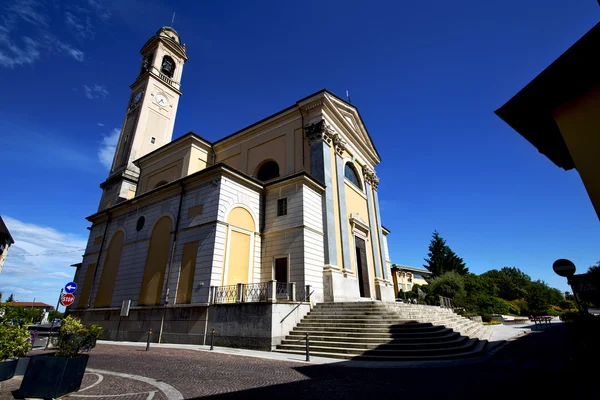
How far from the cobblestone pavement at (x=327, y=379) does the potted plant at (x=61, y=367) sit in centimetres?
35

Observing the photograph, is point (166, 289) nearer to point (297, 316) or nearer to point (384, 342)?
point (297, 316)

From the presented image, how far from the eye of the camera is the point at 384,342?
30.9ft

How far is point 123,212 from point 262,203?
1073 centimetres

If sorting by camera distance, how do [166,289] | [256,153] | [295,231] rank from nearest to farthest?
[166,289], [295,231], [256,153]

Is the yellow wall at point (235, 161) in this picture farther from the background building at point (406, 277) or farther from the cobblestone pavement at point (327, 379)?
the background building at point (406, 277)

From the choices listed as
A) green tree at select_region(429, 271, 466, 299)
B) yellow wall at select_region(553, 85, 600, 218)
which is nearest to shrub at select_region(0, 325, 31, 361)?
yellow wall at select_region(553, 85, 600, 218)

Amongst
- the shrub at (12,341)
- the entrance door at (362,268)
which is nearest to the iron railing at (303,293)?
the entrance door at (362,268)

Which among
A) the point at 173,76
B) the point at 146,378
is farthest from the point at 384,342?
the point at 173,76

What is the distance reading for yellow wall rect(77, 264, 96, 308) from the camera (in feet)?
64.5

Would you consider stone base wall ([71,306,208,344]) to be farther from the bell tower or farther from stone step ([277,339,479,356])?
the bell tower

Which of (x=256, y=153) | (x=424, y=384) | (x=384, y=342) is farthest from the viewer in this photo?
(x=256, y=153)

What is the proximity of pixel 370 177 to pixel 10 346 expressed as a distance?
2352 cm

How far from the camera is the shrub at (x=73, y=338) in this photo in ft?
15.5

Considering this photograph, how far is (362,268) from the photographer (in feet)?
65.5
